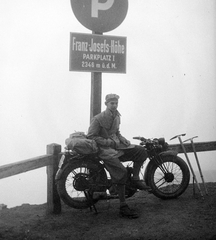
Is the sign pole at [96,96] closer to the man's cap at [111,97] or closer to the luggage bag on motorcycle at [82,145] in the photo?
the man's cap at [111,97]

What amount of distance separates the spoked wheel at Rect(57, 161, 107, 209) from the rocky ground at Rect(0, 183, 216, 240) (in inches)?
8.5

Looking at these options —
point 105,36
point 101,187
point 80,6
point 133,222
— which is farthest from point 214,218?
point 80,6

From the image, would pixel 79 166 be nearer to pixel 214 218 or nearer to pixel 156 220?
pixel 156 220

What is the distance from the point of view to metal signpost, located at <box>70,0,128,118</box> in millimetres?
5320

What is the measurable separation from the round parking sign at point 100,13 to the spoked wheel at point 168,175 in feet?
8.18

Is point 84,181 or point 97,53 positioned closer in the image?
point 84,181

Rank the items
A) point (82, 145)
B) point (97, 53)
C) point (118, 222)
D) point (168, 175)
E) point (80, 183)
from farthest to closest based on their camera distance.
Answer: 1. point (168, 175)
2. point (97, 53)
3. point (80, 183)
4. point (82, 145)
5. point (118, 222)

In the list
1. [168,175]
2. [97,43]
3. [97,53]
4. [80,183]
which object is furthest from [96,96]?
[168,175]

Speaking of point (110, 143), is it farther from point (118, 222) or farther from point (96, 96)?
point (118, 222)

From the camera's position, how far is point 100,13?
17.9 ft

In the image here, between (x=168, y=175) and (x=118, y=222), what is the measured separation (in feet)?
4.52

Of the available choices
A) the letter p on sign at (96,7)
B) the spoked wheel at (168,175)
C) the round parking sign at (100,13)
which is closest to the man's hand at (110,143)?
the spoked wheel at (168,175)

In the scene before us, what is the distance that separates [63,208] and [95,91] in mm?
2082

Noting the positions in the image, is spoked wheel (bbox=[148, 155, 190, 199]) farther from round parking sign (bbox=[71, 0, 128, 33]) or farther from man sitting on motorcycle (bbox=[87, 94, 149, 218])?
round parking sign (bbox=[71, 0, 128, 33])
